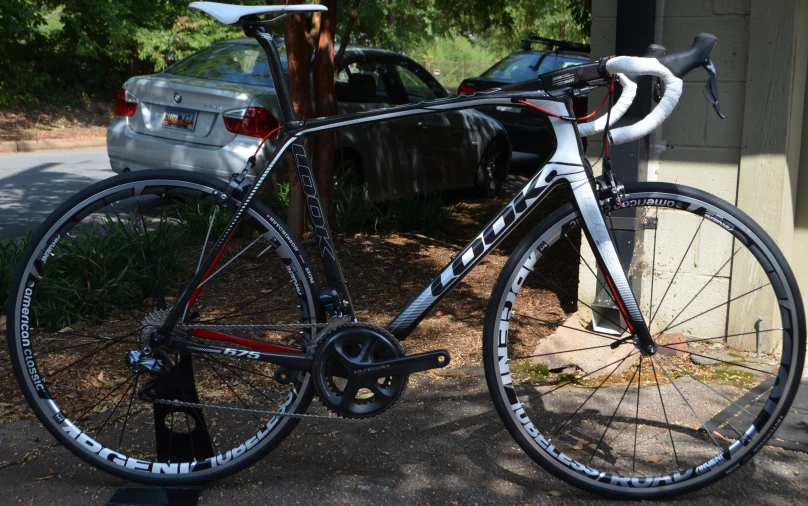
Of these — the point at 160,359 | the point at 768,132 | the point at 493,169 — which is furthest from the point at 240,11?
the point at 493,169

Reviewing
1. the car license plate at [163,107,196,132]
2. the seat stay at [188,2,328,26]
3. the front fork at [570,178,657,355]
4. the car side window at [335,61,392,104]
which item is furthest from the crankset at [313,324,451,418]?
the car side window at [335,61,392,104]

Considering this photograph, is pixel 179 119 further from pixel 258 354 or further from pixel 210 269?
pixel 258 354

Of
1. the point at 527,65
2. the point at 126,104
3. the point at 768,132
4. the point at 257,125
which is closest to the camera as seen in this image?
the point at 768,132

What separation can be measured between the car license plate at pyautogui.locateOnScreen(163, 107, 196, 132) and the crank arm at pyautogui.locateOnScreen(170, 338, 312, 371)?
4.86m

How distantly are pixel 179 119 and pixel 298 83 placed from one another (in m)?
1.86

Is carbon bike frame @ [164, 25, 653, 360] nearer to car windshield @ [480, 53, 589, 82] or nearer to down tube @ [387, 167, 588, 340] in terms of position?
down tube @ [387, 167, 588, 340]

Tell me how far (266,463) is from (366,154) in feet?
16.7

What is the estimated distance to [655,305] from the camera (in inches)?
193

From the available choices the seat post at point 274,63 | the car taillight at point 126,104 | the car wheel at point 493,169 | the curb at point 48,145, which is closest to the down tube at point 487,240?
the seat post at point 274,63

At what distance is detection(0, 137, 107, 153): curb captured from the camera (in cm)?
1505

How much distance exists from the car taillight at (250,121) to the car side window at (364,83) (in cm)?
112

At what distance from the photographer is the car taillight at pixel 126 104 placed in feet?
26.9

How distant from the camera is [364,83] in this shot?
8781mm

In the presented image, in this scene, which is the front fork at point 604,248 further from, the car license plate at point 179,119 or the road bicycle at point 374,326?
the car license plate at point 179,119
